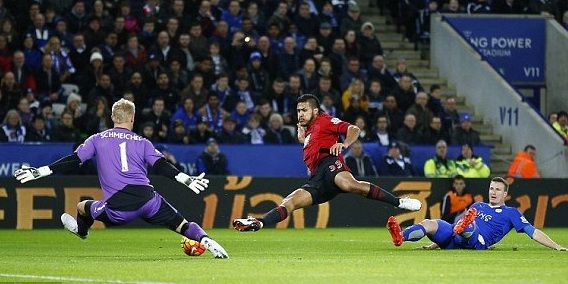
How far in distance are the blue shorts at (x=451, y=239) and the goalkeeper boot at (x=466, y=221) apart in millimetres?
135

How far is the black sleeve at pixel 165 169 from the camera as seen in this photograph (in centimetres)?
1363

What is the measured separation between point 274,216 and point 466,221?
2255 mm

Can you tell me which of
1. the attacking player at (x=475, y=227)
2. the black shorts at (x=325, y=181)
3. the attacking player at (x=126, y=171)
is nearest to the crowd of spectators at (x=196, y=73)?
the black shorts at (x=325, y=181)

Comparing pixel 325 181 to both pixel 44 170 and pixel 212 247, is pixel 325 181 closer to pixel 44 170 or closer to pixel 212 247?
pixel 212 247

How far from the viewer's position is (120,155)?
45.9 feet

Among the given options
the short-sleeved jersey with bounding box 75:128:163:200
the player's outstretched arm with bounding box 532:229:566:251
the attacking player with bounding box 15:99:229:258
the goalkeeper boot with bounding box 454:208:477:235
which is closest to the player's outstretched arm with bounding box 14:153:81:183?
the attacking player with bounding box 15:99:229:258

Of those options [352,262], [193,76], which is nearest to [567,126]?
[193,76]

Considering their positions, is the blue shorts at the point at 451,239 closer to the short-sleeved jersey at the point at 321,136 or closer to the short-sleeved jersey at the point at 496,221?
the short-sleeved jersey at the point at 496,221

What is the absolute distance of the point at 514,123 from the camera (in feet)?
96.6

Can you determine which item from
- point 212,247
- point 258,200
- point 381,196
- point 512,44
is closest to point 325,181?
point 381,196

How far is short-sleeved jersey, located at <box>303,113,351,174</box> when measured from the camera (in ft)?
54.2

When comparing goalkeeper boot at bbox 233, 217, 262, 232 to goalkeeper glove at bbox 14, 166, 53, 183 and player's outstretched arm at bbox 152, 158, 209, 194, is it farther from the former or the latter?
goalkeeper glove at bbox 14, 166, 53, 183

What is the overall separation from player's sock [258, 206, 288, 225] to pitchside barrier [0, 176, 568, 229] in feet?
25.8

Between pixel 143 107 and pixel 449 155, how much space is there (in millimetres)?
6200
